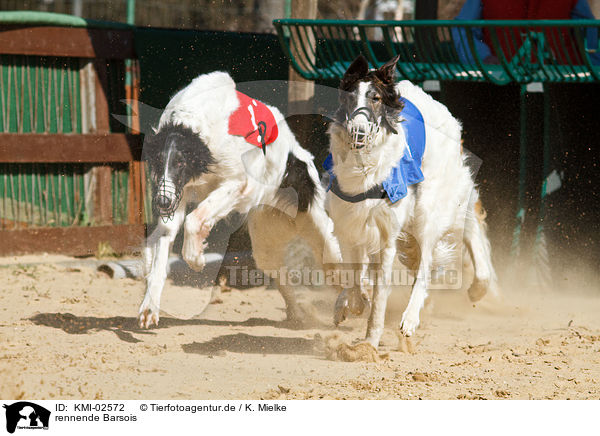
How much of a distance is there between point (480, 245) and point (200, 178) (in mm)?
1909

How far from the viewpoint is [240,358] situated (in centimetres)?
445

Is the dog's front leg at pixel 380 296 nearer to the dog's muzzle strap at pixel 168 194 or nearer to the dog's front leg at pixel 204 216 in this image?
the dog's front leg at pixel 204 216

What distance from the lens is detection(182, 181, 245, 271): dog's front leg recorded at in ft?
15.0

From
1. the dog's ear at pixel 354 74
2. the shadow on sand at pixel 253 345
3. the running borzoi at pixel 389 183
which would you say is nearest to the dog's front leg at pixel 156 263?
the shadow on sand at pixel 253 345

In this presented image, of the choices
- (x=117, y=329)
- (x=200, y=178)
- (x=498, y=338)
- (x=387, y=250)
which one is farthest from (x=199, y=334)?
(x=498, y=338)

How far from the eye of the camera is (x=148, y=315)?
4.46m

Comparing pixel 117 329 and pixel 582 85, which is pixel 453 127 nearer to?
pixel 582 85

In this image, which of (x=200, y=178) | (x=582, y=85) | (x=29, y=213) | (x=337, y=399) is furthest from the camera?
(x=29, y=213)

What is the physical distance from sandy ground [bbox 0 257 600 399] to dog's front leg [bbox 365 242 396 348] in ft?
0.63

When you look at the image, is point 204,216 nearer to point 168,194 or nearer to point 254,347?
point 168,194

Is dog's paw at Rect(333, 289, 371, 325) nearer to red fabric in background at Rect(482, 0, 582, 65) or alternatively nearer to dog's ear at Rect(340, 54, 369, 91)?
dog's ear at Rect(340, 54, 369, 91)

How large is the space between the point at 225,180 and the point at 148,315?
0.94 meters

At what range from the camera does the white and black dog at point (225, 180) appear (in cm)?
464
